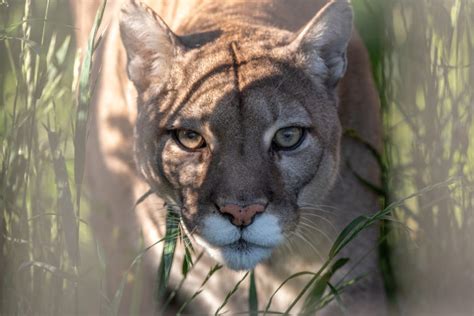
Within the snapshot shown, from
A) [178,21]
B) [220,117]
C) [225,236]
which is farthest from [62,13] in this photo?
[225,236]

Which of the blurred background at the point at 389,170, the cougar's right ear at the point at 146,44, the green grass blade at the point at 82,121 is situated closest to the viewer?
the green grass blade at the point at 82,121

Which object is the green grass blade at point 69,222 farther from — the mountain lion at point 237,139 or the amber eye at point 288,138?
the amber eye at point 288,138

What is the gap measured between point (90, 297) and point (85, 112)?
18.9 inches

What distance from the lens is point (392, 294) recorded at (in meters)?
2.75

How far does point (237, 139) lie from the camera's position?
2.54 metres

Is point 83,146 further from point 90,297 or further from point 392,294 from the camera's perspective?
point 392,294

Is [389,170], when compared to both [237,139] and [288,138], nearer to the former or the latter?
[288,138]

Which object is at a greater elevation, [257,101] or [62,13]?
[62,13]

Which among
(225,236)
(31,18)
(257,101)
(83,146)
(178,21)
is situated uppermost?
(178,21)

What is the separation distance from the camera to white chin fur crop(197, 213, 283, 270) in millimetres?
2473

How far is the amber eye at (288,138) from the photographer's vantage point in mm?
2623

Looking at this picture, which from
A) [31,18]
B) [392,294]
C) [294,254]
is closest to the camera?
[31,18]

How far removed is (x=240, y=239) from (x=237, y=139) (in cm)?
28

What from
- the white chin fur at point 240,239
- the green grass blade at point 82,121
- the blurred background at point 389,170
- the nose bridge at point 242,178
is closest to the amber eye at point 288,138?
the nose bridge at point 242,178
